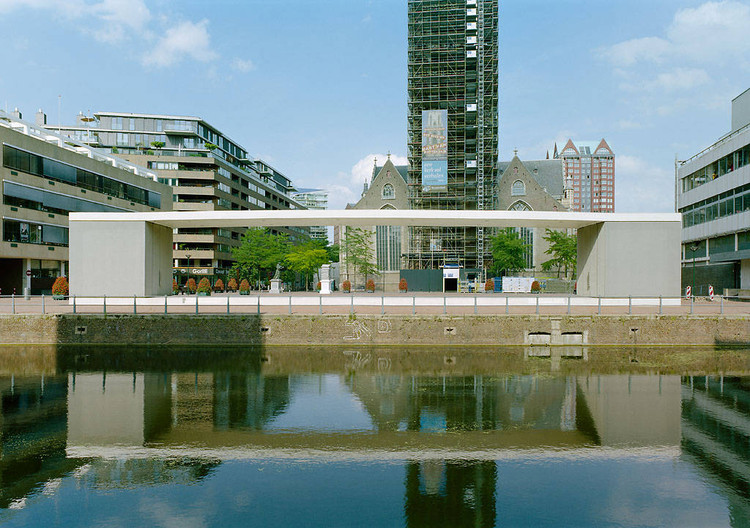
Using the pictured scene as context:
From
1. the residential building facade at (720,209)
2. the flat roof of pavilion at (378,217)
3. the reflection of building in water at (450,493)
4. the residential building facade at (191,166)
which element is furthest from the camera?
the residential building facade at (191,166)

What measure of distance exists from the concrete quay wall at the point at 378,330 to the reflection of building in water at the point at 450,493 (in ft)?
43.8

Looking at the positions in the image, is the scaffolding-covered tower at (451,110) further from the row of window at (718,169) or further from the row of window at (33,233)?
the row of window at (33,233)

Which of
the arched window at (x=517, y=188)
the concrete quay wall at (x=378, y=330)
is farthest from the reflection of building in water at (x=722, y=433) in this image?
the arched window at (x=517, y=188)

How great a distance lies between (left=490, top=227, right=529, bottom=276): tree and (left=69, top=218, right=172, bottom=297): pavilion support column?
41865 millimetres

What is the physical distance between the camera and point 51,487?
28.3 ft

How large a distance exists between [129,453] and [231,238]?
77634mm

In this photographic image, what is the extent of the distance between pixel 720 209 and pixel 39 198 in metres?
65.1

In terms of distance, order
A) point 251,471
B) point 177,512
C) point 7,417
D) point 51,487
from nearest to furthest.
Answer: point 177,512 → point 51,487 → point 251,471 → point 7,417

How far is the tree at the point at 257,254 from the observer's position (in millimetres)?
68188

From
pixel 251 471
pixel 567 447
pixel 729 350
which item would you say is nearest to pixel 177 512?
pixel 251 471

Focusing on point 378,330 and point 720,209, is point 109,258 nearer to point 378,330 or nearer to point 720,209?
point 378,330

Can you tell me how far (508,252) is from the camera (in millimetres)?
61031

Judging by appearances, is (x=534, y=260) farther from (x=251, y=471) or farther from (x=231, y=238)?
(x=251, y=471)

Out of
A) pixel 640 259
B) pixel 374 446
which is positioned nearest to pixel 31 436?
pixel 374 446
